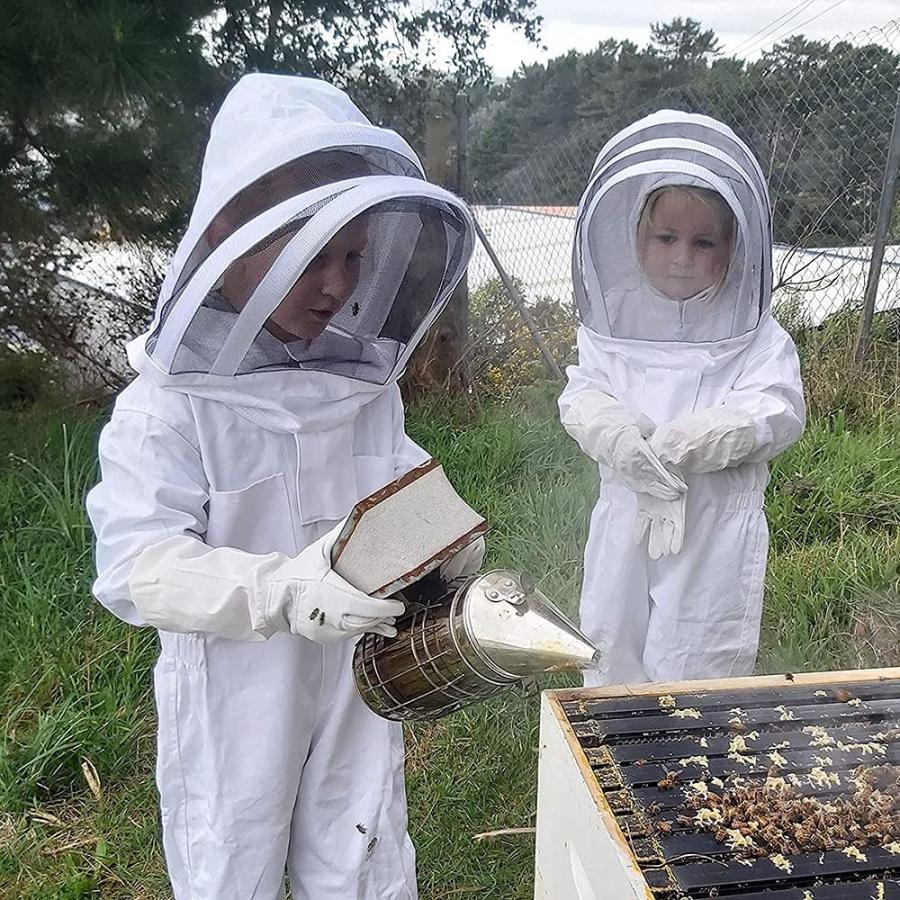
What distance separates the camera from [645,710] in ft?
5.42

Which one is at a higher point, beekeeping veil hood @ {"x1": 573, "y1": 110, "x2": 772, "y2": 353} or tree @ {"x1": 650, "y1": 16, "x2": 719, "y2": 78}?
tree @ {"x1": 650, "y1": 16, "x2": 719, "y2": 78}

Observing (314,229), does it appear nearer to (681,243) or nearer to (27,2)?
(681,243)

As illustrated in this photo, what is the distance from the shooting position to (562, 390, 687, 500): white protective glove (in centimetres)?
215

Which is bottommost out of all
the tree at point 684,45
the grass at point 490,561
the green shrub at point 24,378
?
the grass at point 490,561

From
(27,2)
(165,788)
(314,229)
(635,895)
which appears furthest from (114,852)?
(27,2)

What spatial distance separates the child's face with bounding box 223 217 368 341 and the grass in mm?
1726

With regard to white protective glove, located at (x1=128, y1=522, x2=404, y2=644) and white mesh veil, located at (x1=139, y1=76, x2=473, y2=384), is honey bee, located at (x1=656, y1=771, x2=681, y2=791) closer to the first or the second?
white protective glove, located at (x1=128, y1=522, x2=404, y2=644)

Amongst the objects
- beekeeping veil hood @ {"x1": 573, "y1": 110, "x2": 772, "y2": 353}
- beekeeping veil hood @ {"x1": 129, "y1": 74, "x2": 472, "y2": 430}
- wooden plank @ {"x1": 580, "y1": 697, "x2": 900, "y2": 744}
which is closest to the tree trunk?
beekeeping veil hood @ {"x1": 573, "y1": 110, "x2": 772, "y2": 353}

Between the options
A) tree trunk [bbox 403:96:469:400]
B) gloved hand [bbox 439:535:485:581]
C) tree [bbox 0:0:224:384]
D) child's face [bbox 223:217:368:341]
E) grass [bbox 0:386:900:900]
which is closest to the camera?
child's face [bbox 223:217:368:341]

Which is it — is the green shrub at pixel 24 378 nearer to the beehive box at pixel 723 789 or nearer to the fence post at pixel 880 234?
the beehive box at pixel 723 789

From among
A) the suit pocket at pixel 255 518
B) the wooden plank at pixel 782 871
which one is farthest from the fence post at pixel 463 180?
the wooden plank at pixel 782 871

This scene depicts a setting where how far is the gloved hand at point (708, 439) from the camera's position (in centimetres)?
213

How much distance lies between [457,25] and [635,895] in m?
4.99

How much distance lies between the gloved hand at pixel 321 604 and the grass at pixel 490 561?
1.44 meters
